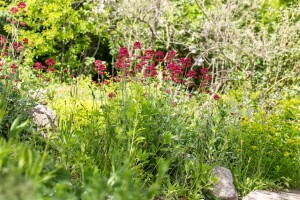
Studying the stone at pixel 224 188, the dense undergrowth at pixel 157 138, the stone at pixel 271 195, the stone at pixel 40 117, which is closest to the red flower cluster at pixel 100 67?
the dense undergrowth at pixel 157 138

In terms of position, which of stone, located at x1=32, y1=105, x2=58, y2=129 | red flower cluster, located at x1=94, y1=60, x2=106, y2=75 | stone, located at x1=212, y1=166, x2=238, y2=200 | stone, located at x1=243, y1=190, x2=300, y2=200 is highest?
red flower cluster, located at x1=94, y1=60, x2=106, y2=75

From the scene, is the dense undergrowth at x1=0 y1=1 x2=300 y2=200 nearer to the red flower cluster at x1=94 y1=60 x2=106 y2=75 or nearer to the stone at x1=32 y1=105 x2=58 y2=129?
the red flower cluster at x1=94 y1=60 x2=106 y2=75

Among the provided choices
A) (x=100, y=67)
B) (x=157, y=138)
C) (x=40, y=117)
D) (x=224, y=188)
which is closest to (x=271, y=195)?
(x=224, y=188)

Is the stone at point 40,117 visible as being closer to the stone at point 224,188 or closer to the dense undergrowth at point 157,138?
the dense undergrowth at point 157,138

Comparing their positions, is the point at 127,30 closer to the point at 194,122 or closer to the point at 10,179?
the point at 194,122

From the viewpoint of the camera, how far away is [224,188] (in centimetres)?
451

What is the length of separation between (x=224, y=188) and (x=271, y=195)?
565 millimetres

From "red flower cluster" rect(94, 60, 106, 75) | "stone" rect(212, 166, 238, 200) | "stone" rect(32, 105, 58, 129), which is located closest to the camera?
"red flower cluster" rect(94, 60, 106, 75)

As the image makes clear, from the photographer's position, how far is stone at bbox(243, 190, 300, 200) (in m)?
4.58

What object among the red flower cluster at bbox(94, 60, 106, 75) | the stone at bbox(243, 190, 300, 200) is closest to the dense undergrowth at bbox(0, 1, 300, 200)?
the red flower cluster at bbox(94, 60, 106, 75)

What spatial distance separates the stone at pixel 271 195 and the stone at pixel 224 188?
0.12m

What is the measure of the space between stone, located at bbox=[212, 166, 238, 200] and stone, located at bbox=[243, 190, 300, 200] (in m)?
0.12

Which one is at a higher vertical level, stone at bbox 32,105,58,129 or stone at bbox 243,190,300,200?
stone at bbox 32,105,58,129

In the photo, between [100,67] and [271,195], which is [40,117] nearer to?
[100,67]
